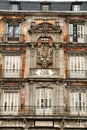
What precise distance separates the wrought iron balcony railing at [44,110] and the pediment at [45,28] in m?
7.20

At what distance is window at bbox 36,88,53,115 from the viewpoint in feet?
118

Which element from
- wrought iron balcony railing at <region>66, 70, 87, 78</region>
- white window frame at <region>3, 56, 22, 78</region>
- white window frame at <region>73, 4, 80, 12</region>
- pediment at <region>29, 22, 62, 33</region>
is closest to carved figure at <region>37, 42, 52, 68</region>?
pediment at <region>29, 22, 62, 33</region>

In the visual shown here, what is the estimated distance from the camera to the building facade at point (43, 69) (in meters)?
35.2

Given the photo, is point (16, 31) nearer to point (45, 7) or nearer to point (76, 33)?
point (45, 7)

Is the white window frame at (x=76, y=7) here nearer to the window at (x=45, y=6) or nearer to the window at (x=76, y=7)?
the window at (x=76, y=7)

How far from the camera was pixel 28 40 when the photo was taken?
3819 centimetres

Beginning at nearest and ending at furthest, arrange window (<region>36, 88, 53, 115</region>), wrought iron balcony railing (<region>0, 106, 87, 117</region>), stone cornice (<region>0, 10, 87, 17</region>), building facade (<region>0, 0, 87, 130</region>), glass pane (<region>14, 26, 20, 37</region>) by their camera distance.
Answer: building facade (<region>0, 0, 87, 130</region>)
wrought iron balcony railing (<region>0, 106, 87, 117</region>)
window (<region>36, 88, 53, 115</region>)
glass pane (<region>14, 26, 20, 37</region>)
stone cornice (<region>0, 10, 87, 17</region>)

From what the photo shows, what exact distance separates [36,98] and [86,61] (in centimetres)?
572

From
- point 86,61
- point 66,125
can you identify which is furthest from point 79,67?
point 66,125

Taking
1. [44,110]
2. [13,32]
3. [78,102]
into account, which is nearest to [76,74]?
[78,102]

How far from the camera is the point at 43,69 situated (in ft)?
121

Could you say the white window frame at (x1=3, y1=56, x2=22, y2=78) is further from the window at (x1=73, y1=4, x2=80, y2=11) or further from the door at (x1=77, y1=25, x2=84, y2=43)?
the window at (x1=73, y1=4, x2=80, y2=11)

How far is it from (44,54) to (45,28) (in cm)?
260

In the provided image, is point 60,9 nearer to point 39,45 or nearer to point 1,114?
point 39,45
